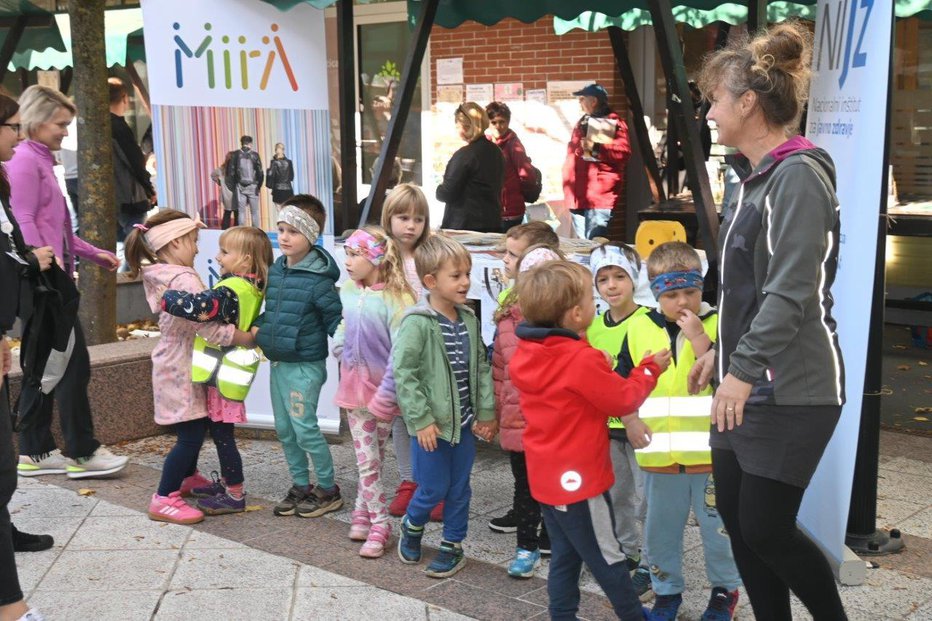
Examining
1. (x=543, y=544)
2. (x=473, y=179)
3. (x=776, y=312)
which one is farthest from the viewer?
(x=473, y=179)

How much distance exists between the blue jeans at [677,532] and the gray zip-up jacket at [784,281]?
952 millimetres

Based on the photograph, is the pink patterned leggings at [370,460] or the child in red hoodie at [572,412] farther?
the pink patterned leggings at [370,460]

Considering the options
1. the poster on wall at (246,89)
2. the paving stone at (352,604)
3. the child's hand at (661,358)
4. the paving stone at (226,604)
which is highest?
the poster on wall at (246,89)

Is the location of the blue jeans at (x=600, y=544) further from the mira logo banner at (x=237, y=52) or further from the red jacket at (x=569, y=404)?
the mira logo banner at (x=237, y=52)

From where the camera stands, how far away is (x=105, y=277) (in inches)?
323

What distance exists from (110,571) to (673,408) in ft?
7.98

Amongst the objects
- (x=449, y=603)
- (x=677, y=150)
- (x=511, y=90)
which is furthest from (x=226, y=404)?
(x=511, y=90)

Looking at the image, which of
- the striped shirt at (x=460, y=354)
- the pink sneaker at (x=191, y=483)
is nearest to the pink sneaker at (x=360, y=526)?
the striped shirt at (x=460, y=354)

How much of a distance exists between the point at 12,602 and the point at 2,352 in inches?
31.9

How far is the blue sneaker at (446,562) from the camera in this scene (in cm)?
471

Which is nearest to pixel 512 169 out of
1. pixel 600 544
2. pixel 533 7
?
pixel 533 7

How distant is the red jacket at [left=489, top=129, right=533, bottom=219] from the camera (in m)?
10.4

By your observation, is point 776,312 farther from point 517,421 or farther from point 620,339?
point 517,421

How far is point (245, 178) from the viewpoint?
6.89 meters
